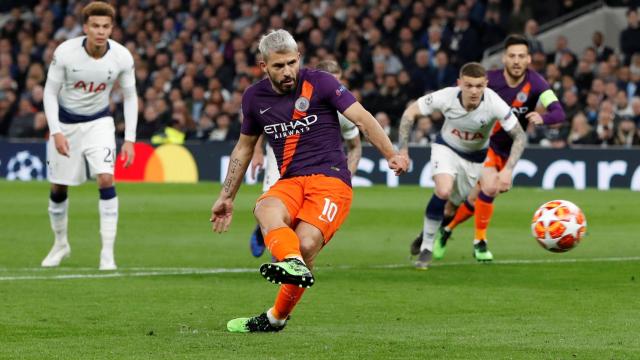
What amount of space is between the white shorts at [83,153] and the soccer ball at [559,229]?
A: 4162mm

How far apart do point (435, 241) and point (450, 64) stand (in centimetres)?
1370

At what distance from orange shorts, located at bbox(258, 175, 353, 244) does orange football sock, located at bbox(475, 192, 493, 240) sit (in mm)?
5840

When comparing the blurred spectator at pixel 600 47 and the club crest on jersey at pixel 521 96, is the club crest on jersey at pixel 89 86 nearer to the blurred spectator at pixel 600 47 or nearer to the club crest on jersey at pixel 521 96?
the club crest on jersey at pixel 521 96

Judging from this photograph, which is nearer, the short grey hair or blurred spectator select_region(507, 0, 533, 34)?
the short grey hair

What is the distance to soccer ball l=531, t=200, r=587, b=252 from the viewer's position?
11531mm

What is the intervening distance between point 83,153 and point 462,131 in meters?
3.88

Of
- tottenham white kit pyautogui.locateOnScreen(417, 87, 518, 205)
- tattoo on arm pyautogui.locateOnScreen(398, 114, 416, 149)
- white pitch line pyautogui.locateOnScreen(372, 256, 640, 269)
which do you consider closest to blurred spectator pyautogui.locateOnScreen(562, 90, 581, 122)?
tottenham white kit pyautogui.locateOnScreen(417, 87, 518, 205)

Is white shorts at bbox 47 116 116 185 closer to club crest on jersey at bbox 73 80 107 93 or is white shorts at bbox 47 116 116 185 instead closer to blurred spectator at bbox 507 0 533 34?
club crest on jersey at bbox 73 80 107 93

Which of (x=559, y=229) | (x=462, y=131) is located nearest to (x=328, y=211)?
(x=559, y=229)

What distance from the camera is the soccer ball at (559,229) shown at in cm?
1153

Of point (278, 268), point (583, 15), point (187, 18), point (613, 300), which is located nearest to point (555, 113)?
point (613, 300)

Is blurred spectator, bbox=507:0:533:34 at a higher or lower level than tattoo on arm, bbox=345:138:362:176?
higher

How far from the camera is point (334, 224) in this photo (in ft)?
27.8

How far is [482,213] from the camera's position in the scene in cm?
1451
